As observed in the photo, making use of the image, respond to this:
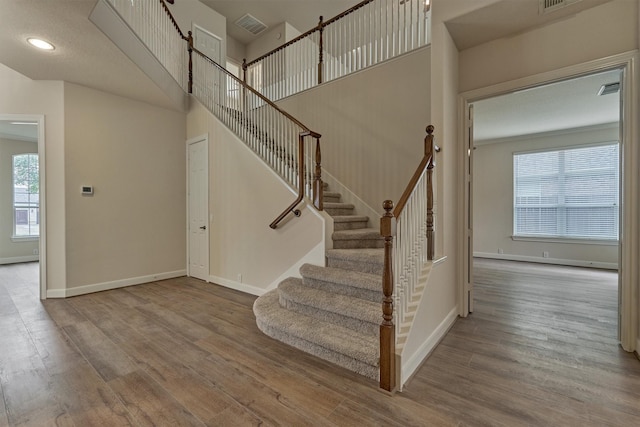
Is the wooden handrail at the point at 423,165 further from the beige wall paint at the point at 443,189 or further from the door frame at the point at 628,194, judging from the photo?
the door frame at the point at 628,194

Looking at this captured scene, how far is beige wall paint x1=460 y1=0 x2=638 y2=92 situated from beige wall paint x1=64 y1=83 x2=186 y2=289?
4737 mm

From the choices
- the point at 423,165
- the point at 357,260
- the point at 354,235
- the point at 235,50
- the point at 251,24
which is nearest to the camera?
the point at 423,165

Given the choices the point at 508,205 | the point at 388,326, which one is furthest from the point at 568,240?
the point at 388,326

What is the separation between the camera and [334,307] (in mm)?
2574

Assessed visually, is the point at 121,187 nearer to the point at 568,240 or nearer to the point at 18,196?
the point at 18,196

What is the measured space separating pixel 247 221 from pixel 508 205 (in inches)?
262

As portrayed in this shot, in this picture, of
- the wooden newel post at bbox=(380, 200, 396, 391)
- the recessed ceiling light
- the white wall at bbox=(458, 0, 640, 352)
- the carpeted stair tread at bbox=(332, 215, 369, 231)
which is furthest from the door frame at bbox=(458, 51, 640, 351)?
the recessed ceiling light

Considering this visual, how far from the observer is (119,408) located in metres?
1.81

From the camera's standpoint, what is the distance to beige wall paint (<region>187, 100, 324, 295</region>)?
3.66m

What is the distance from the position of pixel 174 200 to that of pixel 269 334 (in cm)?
352

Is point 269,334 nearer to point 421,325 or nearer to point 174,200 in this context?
point 421,325

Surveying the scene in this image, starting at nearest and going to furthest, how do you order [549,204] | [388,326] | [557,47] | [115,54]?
1. [388,326]
2. [557,47]
3. [115,54]
4. [549,204]

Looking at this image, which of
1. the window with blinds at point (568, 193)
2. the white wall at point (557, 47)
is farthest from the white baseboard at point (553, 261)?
the white wall at point (557, 47)

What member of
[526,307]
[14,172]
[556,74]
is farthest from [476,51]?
[14,172]
